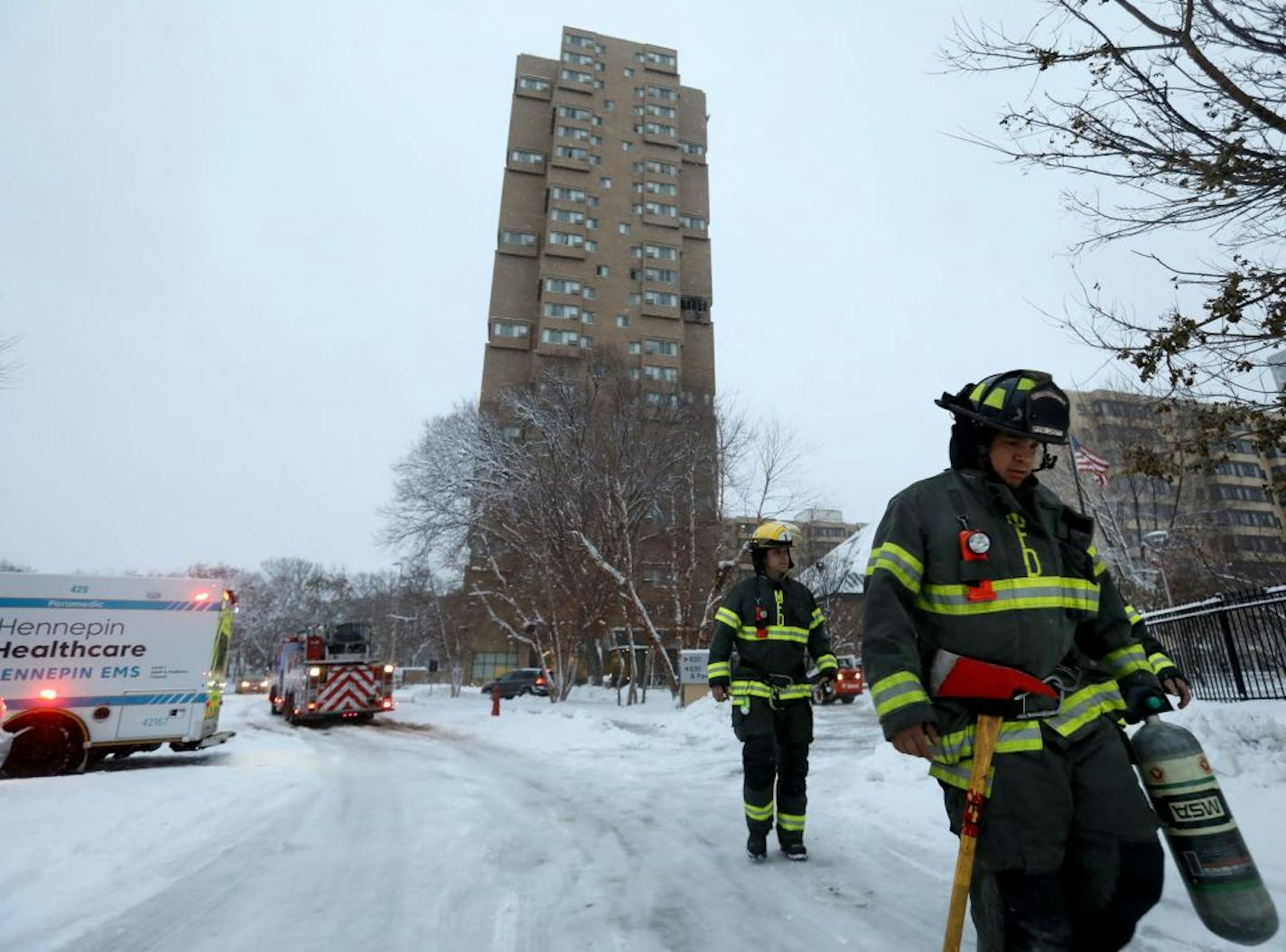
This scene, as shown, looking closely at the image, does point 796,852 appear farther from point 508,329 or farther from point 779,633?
point 508,329

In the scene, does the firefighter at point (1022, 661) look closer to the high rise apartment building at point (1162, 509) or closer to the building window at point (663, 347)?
the high rise apartment building at point (1162, 509)

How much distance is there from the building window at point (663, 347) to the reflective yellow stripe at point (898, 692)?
59.1 metres

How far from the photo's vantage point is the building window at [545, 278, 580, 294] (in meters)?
59.3

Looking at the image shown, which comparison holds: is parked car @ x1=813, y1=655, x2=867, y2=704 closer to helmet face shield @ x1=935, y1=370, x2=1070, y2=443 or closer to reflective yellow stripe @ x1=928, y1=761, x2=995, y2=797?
reflective yellow stripe @ x1=928, y1=761, x2=995, y2=797

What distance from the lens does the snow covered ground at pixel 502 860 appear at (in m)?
3.29

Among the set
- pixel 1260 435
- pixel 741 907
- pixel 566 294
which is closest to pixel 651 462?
pixel 1260 435

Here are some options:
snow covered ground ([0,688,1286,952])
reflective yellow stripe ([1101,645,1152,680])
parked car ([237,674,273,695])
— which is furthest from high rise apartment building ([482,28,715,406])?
reflective yellow stripe ([1101,645,1152,680])

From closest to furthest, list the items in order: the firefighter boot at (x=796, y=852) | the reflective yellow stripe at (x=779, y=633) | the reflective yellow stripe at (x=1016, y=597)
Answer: the reflective yellow stripe at (x=1016, y=597), the firefighter boot at (x=796, y=852), the reflective yellow stripe at (x=779, y=633)

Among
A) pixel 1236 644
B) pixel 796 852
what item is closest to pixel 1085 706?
pixel 796 852

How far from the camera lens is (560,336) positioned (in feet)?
190

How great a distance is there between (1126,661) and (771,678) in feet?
8.00

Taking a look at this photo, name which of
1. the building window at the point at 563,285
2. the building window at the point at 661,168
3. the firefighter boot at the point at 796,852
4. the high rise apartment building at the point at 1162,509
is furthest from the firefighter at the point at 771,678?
the building window at the point at 661,168

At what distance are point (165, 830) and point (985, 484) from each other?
641 cm

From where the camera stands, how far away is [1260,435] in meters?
5.98
